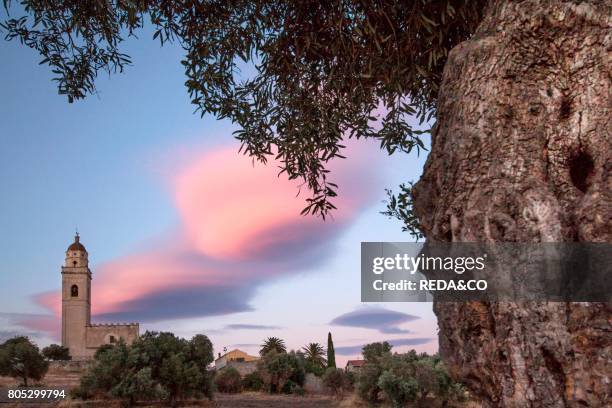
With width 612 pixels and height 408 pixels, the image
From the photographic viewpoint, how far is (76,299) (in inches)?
3910

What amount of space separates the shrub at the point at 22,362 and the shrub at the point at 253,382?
13241 millimetres

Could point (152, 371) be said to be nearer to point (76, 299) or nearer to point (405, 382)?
point (405, 382)

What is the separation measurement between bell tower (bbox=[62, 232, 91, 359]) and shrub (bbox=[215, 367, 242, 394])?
55.6m

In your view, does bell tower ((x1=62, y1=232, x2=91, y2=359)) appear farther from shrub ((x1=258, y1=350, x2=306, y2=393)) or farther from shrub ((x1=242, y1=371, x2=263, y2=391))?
shrub ((x1=258, y1=350, x2=306, y2=393))

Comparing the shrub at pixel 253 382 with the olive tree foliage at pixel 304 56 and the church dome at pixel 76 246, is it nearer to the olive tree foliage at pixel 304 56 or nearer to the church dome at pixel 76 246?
the olive tree foliage at pixel 304 56

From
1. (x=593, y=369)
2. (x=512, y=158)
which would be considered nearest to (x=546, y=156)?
(x=512, y=158)

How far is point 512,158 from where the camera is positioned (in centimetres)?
405

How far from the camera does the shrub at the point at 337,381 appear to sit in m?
38.6

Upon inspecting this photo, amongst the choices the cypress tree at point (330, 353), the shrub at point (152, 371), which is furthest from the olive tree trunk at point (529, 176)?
the cypress tree at point (330, 353)

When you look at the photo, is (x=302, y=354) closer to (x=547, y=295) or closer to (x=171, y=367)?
(x=171, y=367)

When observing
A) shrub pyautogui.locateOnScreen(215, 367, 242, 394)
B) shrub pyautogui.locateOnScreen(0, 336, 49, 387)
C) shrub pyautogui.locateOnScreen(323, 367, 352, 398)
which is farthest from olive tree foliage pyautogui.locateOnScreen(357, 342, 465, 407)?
shrub pyautogui.locateOnScreen(0, 336, 49, 387)

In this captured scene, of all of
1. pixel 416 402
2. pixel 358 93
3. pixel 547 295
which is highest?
pixel 358 93

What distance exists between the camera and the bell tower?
316ft

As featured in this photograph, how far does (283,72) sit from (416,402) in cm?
2210
